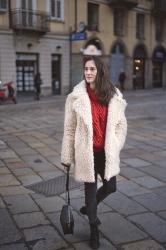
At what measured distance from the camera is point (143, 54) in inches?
1361

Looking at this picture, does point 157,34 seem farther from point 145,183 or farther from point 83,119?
point 83,119

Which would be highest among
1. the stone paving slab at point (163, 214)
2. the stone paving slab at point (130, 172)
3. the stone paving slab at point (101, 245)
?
the stone paving slab at point (130, 172)

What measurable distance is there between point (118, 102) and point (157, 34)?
33432 millimetres

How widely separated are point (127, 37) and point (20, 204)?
28.5 m

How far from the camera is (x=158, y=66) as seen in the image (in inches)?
1442

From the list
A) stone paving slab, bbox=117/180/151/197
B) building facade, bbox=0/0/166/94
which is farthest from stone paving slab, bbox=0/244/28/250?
building facade, bbox=0/0/166/94

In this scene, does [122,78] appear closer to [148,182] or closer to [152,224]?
[148,182]

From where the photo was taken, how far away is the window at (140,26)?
3368 cm

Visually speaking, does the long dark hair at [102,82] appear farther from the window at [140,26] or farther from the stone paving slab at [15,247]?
the window at [140,26]

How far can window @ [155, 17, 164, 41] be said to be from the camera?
35781 millimetres

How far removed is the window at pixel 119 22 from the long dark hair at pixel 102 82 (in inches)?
1110

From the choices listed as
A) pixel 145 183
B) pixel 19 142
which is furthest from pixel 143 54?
pixel 145 183

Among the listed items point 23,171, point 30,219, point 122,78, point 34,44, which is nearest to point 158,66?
point 122,78

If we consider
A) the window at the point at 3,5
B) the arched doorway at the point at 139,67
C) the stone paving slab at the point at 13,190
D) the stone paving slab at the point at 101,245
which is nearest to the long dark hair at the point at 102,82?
the stone paving slab at the point at 101,245
